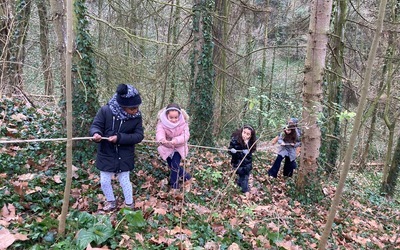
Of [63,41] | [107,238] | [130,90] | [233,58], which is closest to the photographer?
[107,238]

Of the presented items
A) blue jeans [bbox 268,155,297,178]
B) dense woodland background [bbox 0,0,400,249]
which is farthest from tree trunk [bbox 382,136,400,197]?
blue jeans [bbox 268,155,297,178]

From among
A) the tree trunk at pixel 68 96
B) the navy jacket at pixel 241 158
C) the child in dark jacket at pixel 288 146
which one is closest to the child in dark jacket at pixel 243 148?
the navy jacket at pixel 241 158

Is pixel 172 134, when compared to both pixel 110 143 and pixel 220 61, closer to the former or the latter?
pixel 110 143

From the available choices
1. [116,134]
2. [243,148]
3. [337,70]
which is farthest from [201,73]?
[337,70]

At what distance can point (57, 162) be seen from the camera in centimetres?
541

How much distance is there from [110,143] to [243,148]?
276 centimetres

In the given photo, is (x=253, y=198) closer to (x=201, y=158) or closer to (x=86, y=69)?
(x=201, y=158)

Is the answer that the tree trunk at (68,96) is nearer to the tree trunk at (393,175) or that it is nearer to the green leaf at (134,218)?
the green leaf at (134,218)

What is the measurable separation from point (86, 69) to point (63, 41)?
58 centimetres

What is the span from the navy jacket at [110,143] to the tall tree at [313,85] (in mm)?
3099

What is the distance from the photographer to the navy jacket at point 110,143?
4.25 metres

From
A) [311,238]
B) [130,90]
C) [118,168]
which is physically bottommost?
[311,238]

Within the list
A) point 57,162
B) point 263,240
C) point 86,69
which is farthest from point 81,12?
point 263,240

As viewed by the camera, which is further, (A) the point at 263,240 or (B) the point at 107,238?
(A) the point at 263,240
